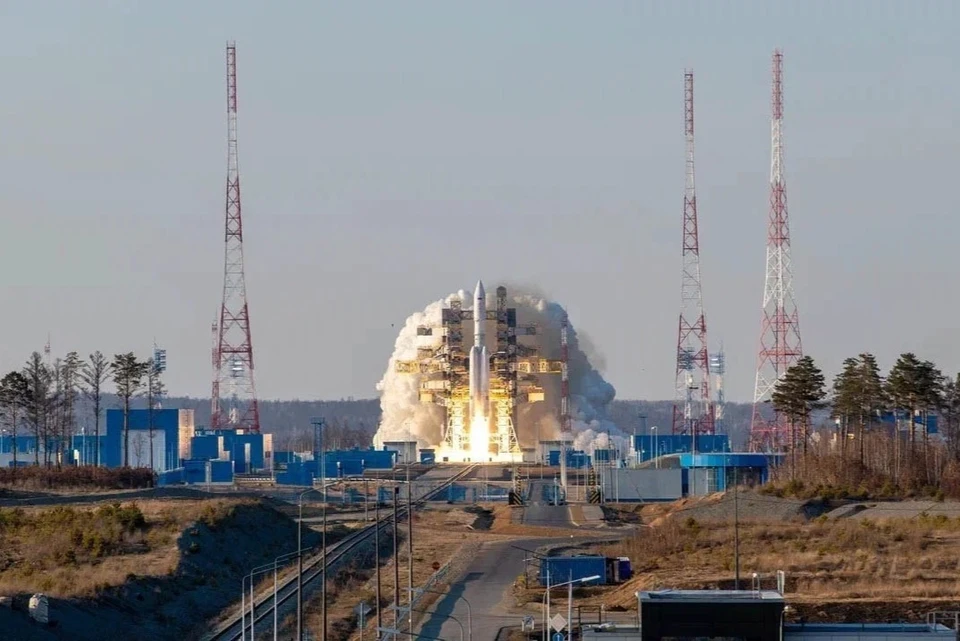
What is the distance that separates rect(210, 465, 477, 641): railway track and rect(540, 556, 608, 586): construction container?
7769mm

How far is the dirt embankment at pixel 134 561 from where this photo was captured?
5091 cm

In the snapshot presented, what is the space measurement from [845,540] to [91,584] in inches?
1231

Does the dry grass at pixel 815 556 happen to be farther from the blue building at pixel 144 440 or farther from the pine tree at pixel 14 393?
the blue building at pixel 144 440

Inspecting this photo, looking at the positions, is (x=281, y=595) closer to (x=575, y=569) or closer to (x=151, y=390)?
(x=575, y=569)

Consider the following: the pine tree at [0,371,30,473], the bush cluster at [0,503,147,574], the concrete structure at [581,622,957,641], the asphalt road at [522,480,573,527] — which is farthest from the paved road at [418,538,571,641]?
the pine tree at [0,371,30,473]

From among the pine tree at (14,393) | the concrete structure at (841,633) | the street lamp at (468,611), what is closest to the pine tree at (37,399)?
the pine tree at (14,393)

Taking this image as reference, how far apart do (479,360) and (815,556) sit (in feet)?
293

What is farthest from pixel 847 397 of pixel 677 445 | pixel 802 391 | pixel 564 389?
pixel 564 389

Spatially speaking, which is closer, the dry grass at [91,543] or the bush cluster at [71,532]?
the dry grass at [91,543]

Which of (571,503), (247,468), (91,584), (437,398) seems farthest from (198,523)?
(437,398)

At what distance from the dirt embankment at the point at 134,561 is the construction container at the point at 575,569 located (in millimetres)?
10943

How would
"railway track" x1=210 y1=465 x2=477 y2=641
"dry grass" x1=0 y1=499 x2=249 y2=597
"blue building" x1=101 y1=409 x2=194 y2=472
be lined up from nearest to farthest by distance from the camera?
"railway track" x1=210 y1=465 x2=477 y2=641 → "dry grass" x1=0 y1=499 x2=249 y2=597 → "blue building" x1=101 y1=409 x2=194 y2=472

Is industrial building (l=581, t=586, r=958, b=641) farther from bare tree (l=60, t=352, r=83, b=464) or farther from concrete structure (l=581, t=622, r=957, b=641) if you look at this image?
bare tree (l=60, t=352, r=83, b=464)

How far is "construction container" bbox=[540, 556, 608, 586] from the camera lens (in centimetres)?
6293
